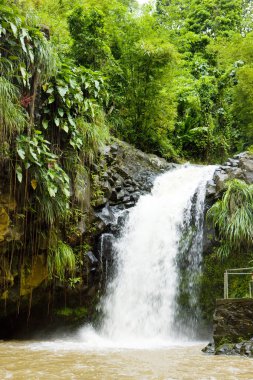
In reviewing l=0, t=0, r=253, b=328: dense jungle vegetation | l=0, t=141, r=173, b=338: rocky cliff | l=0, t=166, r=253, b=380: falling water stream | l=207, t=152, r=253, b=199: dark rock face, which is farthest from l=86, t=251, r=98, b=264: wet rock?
l=207, t=152, r=253, b=199: dark rock face

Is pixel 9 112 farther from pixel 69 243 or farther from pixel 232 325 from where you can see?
pixel 232 325

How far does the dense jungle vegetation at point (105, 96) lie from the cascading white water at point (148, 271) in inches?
46.1

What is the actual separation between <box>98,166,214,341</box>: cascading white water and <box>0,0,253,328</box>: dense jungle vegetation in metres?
1.17

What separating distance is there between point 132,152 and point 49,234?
5.53 metres

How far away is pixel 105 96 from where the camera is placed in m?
11.4

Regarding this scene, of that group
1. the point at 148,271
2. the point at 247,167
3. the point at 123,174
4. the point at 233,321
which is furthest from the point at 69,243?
the point at 247,167

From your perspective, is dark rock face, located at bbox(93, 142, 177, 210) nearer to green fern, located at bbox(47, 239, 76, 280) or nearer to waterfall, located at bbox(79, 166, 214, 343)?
waterfall, located at bbox(79, 166, 214, 343)

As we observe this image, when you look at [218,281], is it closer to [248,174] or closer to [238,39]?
[248,174]

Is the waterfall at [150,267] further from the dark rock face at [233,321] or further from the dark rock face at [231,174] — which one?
the dark rock face at [233,321]

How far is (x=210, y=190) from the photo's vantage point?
34.1 feet

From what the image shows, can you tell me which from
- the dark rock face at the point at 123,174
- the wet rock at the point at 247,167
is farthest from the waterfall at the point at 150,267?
the wet rock at the point at 247,167

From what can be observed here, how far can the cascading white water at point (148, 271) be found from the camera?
30.5 feet

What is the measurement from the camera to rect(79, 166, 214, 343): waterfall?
9266 millimetres

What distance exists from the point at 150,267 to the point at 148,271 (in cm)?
11
